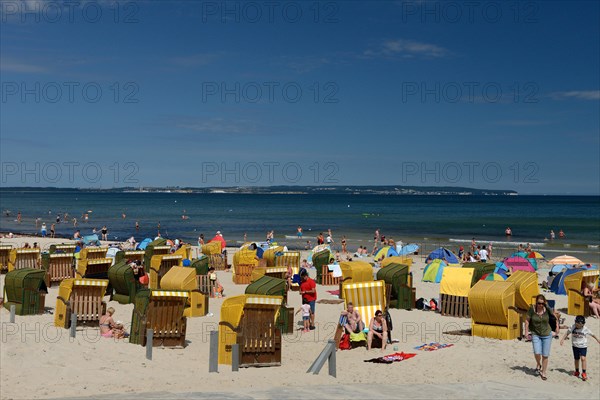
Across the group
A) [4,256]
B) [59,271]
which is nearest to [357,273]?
[59,271]

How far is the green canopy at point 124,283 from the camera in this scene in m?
17.3

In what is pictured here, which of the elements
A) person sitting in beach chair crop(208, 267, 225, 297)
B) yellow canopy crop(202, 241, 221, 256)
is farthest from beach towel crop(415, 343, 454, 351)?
yellow canopy crop(202, 241, 221, 256)

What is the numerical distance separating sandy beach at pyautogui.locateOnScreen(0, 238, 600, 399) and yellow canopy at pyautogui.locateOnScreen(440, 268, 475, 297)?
1.90 metres

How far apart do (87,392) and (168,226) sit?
6302cm

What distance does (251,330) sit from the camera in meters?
10.8

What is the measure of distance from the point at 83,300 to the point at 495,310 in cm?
916

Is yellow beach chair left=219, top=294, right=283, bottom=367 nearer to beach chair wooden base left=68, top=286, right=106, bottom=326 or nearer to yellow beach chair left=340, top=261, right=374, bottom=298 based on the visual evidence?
beach chair wooden base left=68, top=286, right=106, bottom=326

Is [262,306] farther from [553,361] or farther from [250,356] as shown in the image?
[553,361]

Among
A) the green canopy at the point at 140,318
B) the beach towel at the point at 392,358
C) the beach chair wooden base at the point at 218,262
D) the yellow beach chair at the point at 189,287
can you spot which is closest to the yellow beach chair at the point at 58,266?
the beach chair wooden base at the point at 218,262

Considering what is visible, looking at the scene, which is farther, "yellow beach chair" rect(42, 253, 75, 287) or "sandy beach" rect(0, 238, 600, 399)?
"yellow beach chair" rect(42, 253, 75, 287)

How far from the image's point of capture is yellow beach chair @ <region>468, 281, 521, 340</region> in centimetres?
1334

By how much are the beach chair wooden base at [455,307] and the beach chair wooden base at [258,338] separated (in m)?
6.84

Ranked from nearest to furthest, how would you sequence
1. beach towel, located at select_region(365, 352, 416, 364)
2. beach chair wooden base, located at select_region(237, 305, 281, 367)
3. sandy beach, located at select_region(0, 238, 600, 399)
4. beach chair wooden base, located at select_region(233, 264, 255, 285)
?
Result: sandy beach, located at select_region(0, 238, 600, 399) < beach chair wooden base, located at select_region(237, 305, 281, 367) < beach towel, located at select_region(365, 352, 416, 364) < beach chair wooden base, located at select_region(233, 264, 255, 285)

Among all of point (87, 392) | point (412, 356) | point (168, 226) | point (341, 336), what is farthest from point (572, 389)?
point (168, 226)
